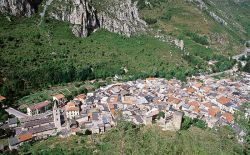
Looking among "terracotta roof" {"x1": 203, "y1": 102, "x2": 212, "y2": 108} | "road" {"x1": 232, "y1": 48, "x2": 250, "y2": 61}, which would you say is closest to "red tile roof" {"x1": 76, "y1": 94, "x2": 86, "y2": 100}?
"terracotta roof" {"x1": 203, "y1": 102, "x2": 212, "y2": 108}

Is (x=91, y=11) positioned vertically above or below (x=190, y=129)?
above

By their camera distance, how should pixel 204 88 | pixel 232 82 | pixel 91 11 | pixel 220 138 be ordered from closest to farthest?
pixel 220 138 → pixel 204 88 → pixel 232 82 → pixel 91 11

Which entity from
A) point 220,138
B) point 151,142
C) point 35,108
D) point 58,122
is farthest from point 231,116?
point 35,108

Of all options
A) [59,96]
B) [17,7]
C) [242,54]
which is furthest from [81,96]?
[242,54]

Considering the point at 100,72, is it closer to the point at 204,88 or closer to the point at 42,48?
the point at 42,48

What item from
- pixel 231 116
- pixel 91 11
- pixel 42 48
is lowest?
pixel 231 116

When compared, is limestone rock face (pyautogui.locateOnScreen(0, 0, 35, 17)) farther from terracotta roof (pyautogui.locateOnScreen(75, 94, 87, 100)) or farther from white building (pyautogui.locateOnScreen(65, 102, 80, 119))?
white building (pyautogui.locateOnScreen(65, 102, 80, 119))

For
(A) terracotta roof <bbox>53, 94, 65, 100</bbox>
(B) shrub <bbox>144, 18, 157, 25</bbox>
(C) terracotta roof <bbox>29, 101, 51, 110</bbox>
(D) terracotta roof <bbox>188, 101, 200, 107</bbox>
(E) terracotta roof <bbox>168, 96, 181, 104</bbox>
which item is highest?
(B) shrub <bbox>144, 18, 157, 25</bbox>
